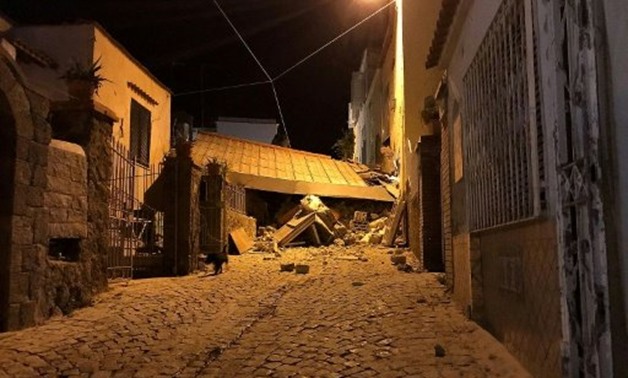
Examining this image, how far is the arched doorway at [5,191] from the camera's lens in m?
5.72

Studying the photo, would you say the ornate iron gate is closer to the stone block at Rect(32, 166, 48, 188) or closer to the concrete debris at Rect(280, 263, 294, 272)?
the stone block at Rect(32, 166, 48, 188)

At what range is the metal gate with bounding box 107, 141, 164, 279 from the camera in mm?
9477

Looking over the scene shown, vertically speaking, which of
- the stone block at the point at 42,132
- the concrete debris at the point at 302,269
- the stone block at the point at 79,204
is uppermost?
the stone block at the point at 42,132

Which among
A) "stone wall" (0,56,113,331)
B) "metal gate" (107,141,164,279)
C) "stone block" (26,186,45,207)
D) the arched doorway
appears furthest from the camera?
"metal gate" (107,141,164,279)

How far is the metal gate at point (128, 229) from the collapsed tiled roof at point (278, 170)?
25.3 feet

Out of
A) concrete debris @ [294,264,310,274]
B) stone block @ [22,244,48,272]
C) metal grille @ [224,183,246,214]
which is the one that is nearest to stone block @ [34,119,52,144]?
stone block @ [22,244,48,272]

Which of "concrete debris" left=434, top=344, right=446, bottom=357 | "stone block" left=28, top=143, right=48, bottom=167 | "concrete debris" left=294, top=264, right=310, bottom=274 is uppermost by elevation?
→ "stone block" left=28, top=143, right=48, bottom=167

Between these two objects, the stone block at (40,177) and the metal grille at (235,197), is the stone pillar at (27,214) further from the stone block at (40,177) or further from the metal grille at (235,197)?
the metal grille at (235,197)

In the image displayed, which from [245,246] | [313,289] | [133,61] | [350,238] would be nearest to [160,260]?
[313,289]

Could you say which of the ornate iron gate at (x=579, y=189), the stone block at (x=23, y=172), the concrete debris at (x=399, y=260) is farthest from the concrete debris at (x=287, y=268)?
the ornate iron gate at (x=579, y=189)

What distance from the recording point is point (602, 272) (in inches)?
107

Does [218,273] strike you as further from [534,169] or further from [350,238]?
[534,169]

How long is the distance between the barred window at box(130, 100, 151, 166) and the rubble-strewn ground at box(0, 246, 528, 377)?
6719 mm

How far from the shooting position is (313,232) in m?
17.6
